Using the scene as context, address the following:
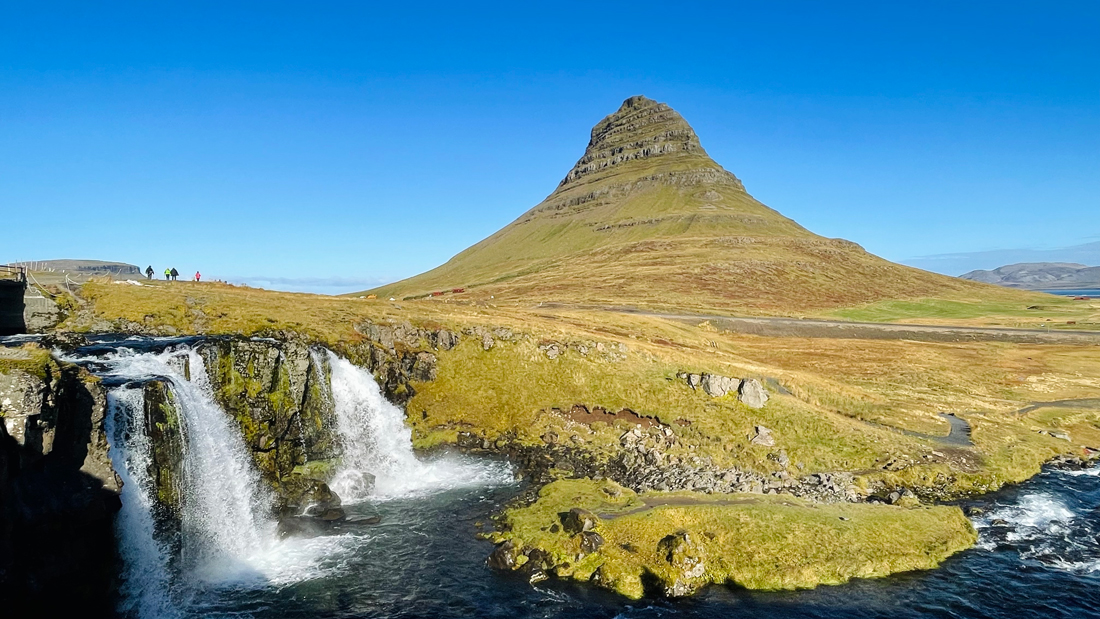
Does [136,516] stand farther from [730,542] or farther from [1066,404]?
[1066,404]

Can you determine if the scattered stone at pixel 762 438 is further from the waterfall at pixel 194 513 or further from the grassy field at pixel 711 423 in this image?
the waterfall at pixel 194 513

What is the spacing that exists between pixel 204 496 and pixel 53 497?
776 cm

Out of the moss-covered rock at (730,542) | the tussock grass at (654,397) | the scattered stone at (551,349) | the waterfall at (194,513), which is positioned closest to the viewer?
the waterfall at (194,513)

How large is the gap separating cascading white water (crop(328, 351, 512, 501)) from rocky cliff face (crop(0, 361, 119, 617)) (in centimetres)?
1478

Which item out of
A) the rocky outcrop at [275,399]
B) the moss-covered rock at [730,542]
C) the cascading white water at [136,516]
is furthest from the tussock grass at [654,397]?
the cascading white water at [136,516]

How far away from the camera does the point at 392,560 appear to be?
30.2 m

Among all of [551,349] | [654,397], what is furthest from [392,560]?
[551,349]

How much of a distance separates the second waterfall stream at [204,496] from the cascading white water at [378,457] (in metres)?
0.14

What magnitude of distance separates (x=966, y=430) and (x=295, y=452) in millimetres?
58201

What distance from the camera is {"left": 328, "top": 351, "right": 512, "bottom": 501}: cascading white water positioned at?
40.1 metres

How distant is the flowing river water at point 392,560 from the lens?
85.2ft

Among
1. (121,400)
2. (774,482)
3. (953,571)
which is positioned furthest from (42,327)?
(953,571)

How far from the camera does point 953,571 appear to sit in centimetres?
2888

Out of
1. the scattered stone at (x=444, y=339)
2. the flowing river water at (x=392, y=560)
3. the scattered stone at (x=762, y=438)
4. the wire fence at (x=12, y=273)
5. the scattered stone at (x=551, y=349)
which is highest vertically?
the wire fence at (x=12, y=273)
